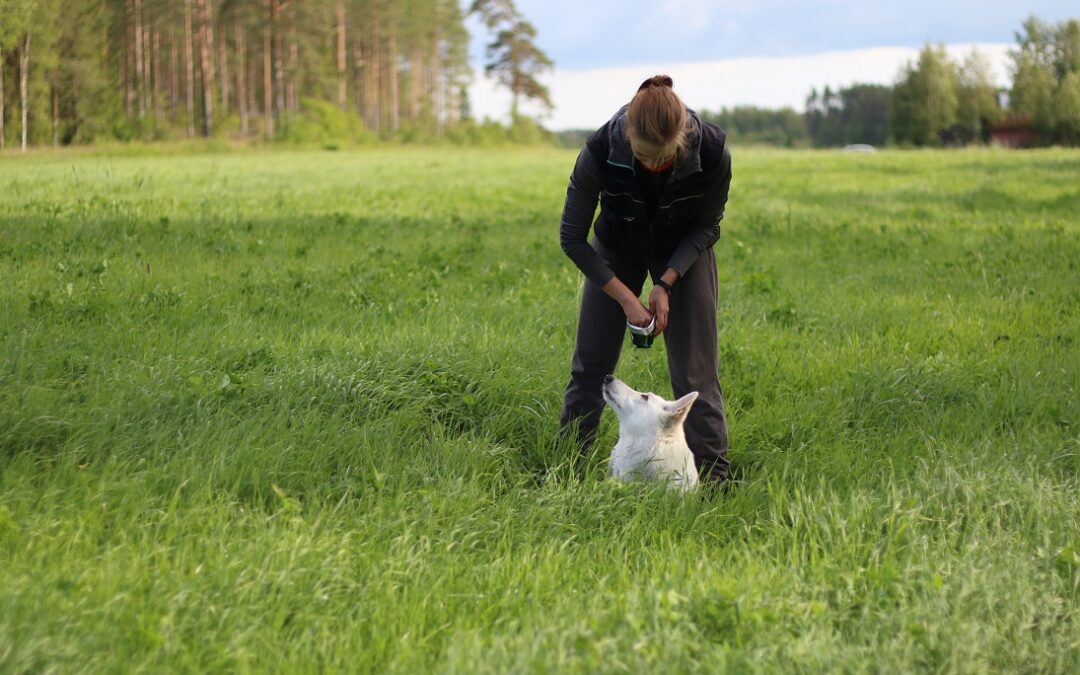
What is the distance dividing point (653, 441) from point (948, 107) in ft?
308

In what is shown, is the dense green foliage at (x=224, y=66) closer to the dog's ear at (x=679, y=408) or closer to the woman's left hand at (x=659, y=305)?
the woman's left hand at (x=659, y=305)

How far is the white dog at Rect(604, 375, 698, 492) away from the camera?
4.32 metres

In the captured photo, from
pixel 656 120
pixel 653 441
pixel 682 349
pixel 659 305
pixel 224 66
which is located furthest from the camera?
pixel 224 66

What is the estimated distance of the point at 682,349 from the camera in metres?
4.84

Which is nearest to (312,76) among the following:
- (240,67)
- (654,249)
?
(240,67)

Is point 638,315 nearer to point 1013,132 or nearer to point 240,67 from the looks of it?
point 240,67

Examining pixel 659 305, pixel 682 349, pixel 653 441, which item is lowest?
pixel 653 441

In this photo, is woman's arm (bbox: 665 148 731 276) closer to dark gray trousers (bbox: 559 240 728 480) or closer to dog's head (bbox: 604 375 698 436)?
dark gray trousers (bbox: 559 240 728 480)

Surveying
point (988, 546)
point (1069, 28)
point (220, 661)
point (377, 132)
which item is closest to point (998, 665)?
point (988, 546)

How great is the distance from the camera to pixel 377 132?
6669 centimetres

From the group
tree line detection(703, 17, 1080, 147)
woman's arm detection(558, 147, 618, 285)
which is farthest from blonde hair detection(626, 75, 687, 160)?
tree line detection(703, 17, 1080, 147)

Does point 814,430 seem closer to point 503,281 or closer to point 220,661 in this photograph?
point 220,661

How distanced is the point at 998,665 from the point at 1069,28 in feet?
167

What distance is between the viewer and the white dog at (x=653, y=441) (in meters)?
4.32
